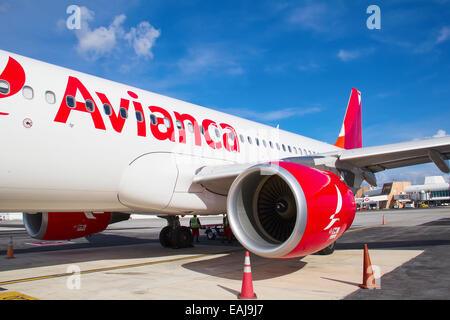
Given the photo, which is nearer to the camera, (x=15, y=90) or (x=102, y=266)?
(x=15, y=90)

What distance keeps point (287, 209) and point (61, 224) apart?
576cm

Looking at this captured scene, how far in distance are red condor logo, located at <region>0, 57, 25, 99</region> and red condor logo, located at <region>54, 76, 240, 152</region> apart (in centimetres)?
66

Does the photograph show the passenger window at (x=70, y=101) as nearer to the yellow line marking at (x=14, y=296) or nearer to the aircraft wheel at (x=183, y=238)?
the yellow line marking at (x=14, y=296)

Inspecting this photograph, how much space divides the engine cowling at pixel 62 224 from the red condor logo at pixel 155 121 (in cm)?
371

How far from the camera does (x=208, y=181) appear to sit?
25.0 feet

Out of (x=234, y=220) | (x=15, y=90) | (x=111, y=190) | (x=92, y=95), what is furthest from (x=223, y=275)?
(x=15, y=90)

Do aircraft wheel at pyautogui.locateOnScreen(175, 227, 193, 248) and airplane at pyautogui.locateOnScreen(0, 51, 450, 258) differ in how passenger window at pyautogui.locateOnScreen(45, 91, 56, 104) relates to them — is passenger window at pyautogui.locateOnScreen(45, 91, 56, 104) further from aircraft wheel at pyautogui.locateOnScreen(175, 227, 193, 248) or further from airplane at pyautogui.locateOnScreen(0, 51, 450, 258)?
aircraft wheel at pyautogui.locateOnScreen(175, 227, 193, 248)

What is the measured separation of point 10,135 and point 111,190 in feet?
6.33

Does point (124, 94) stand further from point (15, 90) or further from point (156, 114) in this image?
point (15, 90)

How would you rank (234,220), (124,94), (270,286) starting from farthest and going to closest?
(124,94) < (234,220) < (270,286)

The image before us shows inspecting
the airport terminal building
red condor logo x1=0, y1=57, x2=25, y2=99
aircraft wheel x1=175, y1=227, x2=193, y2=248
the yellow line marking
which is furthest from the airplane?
the airport terminal building

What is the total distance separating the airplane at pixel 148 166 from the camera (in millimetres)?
5531

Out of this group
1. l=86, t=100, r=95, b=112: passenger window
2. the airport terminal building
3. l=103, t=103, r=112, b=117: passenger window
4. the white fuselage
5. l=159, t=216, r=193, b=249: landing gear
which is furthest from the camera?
the airport terminal building

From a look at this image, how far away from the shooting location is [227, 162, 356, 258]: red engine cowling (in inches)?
217
